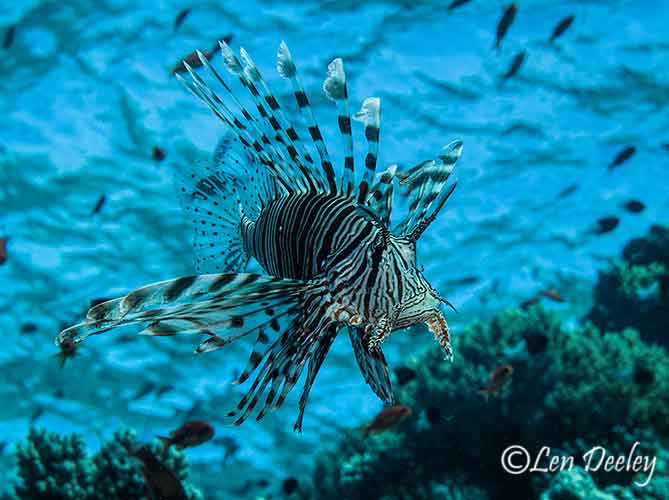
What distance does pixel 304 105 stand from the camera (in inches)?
87.3

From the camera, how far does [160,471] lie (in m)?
4.27

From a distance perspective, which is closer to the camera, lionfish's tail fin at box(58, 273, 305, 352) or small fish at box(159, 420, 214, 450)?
lionfish's tail fin at box(58, 273, 305, 352)

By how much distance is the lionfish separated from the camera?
1.78 m

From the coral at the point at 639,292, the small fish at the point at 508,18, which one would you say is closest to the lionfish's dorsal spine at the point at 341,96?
the small fish at the point at 508,18

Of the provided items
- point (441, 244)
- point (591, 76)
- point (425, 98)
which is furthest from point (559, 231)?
point (425, 98)

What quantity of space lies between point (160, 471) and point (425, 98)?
7469 millimetres

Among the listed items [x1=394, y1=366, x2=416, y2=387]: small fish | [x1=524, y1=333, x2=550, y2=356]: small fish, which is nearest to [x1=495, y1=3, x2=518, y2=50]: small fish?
[x1=524, y1=333, x2=550, y2=356]: small fish

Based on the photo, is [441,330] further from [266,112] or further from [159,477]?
[159,477]

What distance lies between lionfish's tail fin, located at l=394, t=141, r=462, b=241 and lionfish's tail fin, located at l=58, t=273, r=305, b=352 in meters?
0.56

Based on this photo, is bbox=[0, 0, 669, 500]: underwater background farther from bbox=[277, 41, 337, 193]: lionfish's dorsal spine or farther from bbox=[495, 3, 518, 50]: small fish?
bbox=[277, 41, 337, 193]: lionfish's dorsal spine

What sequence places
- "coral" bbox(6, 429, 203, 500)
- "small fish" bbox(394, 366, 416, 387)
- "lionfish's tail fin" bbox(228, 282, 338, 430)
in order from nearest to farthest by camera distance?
"lionfish's tail fin" bbox(228, 282, 338, 430) → "coral" bbox(6, 429, 203, 500) → "small fish" bbox(394, 366, 416, 387)

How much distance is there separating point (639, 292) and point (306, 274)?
8543mm

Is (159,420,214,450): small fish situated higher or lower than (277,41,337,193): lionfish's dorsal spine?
lower

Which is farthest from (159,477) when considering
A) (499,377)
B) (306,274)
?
(499,377)
